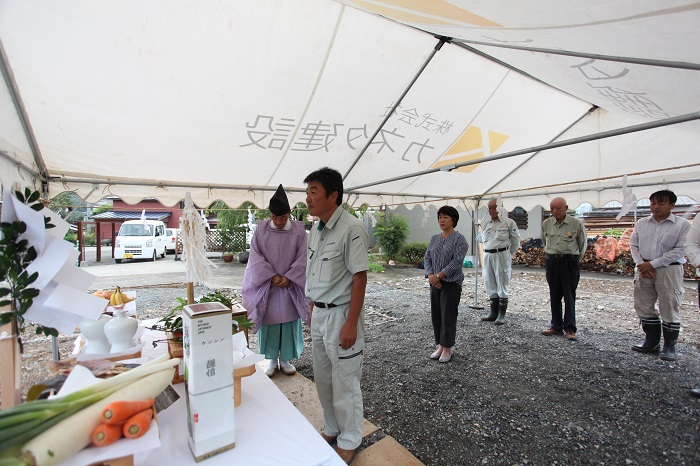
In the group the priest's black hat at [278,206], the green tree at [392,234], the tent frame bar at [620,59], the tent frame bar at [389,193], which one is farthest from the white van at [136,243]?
the tent frame bar at [620,59]

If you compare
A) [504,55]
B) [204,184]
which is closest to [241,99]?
[204,184]

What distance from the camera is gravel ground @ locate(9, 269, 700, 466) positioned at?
223 cm

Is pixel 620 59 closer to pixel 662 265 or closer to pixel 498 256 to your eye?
pixel 662 265

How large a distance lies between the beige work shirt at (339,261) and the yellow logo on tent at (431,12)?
1110 millimetres

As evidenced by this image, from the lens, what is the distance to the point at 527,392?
9.82ft

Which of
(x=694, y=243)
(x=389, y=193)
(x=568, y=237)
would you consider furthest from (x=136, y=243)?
(x=694, y=243)

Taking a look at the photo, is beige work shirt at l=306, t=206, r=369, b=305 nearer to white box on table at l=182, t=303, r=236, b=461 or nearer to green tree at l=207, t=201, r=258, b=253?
white box on table at l=182, t=303, r=236, b=461

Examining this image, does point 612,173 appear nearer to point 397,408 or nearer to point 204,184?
point 397,408

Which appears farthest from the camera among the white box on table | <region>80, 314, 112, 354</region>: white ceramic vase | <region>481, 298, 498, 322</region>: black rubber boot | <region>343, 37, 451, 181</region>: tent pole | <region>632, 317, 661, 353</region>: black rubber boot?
<region>481, 298, 498, 322</region>: black rubber boot

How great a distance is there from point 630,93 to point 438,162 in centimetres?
191

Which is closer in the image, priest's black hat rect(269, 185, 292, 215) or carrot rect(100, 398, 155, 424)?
carrot rect(100, 398, 155, 424)

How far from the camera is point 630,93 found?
6.95 ft

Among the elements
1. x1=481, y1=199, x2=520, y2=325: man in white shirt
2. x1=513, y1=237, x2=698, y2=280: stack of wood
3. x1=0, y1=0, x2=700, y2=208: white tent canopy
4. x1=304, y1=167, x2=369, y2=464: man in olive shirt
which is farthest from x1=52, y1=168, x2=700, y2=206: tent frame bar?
x1=513, y1=237, x2=698, y2=280: stack of wood

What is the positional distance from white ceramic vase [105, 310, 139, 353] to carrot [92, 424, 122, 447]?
83cm
